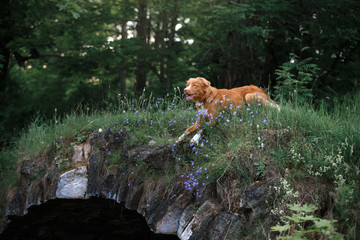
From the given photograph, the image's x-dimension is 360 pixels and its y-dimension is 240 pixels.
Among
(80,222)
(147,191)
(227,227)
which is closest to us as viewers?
(227,227)

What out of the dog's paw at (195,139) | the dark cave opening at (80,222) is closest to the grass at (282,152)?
the dog's paw at (195,139)

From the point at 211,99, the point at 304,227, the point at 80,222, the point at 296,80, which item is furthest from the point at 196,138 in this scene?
the point at 296,80

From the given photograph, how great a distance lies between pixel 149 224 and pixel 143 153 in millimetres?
1150

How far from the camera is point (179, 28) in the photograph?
11.9 m

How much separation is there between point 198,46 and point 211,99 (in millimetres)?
7131

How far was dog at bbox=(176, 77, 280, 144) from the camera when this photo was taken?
A: 4648 millimetres

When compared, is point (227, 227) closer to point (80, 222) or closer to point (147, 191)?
point (147, 191)

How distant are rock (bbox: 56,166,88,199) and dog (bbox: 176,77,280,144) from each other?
246 centimetres

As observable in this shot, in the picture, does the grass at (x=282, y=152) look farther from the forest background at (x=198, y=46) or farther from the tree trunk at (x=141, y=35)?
the tree trunk at (x=141, y=35)

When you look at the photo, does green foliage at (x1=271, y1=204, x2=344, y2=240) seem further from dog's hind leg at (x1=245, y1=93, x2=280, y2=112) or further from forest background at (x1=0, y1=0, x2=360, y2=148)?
forest background at (x1=0, y1=0, x2=360, y2=148)

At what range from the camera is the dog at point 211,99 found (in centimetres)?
465

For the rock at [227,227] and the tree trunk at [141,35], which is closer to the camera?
the rock at [227,227]

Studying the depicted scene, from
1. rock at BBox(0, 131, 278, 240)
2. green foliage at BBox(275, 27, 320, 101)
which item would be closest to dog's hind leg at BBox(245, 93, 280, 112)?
green foliage at BBox(275, 27, 320, 101)

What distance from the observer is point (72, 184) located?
610 centimetres
